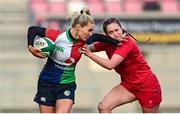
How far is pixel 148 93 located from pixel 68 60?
1.14m

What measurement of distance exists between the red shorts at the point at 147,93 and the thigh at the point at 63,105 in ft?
2.92

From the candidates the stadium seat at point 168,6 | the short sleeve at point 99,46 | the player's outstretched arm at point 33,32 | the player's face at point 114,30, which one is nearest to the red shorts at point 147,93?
the short sleeve at point 99,46

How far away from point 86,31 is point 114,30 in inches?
21.7

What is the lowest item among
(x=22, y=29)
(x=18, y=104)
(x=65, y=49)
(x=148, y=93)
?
(x=18, y=104)

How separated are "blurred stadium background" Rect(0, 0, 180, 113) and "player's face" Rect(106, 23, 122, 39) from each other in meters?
9.40

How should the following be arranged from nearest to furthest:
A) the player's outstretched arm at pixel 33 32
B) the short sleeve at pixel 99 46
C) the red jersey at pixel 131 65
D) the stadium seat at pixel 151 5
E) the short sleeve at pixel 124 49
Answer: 1. the player's outstretched arm at pixel 33 32
2. the short sleeve at pixel 124 49
3. the red jersey at pixel 131 65
4. the short sleeve at pixel 99 46
5. the stadium seat at pixel 151 5

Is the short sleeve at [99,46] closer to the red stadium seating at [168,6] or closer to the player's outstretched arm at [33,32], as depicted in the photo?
the player's outstretched arm at [33,32]

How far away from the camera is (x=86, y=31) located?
7652 millimetres

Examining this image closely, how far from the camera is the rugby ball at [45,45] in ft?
25.5

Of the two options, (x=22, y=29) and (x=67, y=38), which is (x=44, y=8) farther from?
(x=67, y=38)

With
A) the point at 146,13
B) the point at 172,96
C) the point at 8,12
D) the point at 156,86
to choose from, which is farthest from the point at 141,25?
the point at 156,86

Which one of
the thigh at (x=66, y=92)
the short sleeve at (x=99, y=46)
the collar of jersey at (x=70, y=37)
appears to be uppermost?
the collar of jersey at (x=70, y=37)

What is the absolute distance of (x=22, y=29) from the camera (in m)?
18.7

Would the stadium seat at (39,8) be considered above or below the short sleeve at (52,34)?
below
